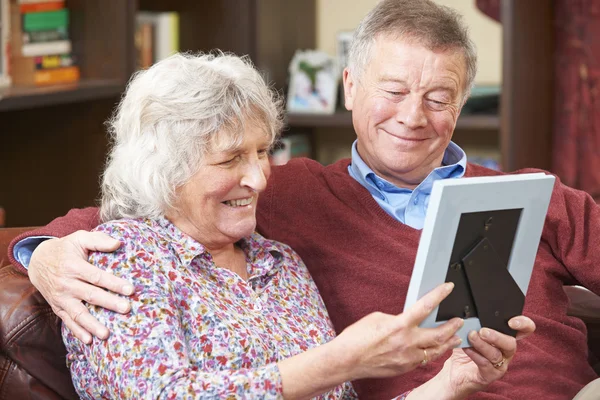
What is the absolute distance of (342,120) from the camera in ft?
11.8

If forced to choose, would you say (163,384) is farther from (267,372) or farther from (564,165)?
(564,165)

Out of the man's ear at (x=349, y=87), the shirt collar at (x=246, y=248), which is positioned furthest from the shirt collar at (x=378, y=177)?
the shirt collar at (x=246, y=248)

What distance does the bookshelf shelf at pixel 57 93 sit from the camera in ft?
8.16

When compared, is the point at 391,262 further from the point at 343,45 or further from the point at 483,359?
the point at 343,45

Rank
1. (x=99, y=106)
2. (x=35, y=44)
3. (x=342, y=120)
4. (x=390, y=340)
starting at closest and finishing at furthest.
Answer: (x=390, y=340), (x=35, y=44), (x=99, y=106), (x=342, y=120)

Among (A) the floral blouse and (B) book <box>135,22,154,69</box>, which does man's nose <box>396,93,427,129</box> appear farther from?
(B) book <box>135,22,154,69</box>

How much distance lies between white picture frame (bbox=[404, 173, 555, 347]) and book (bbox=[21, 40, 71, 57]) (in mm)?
1810

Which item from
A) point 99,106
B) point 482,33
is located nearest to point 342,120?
point 482,33

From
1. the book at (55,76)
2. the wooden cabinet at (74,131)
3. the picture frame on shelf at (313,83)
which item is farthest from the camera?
the picture frame on shelf at (313,83)

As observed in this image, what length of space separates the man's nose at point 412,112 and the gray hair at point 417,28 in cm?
11

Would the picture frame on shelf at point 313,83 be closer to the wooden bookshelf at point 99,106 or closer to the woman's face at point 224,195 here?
the wooden bookshelf at point 99,106

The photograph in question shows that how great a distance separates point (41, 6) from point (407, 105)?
1.42 metres

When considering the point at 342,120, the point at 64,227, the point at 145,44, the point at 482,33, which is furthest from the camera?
the point at 482,33

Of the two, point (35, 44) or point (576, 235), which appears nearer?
point (576, 235)
